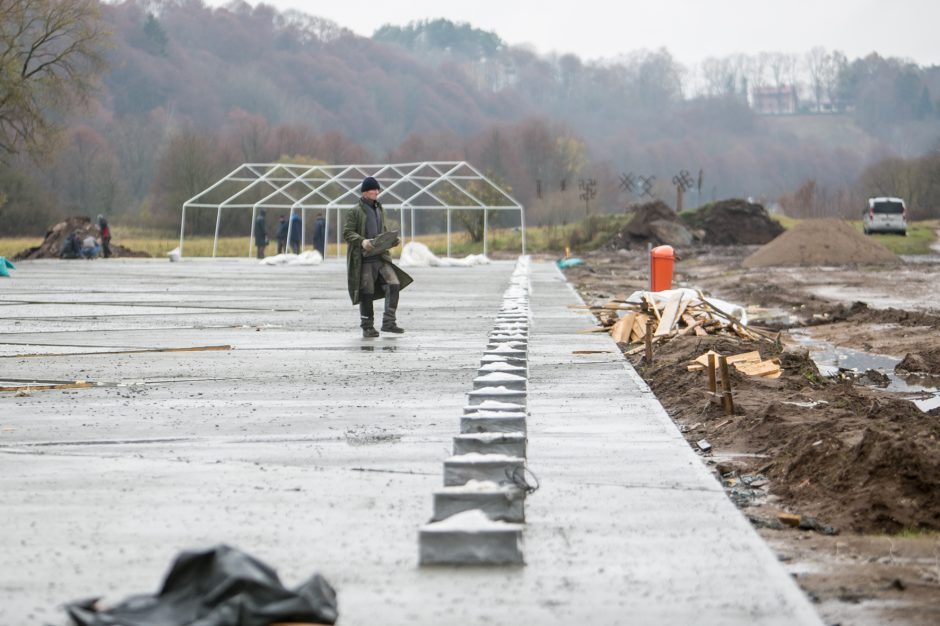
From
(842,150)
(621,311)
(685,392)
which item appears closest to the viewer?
(685,392)

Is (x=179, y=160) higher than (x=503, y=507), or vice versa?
(x=179, y=160)

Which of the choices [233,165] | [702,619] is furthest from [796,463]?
[233,165]

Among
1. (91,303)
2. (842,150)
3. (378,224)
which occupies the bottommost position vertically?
(91,303)

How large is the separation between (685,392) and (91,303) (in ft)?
43.4

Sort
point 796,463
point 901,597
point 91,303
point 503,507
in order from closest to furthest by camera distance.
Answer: point 901,597 → point 503,507 → point 796,463 → point 91,303

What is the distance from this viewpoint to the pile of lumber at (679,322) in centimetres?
1442

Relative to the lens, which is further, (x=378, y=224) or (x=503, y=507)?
(x=378, y=224)

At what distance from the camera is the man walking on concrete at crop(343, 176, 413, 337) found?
1491cm

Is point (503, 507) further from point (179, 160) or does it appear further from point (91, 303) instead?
point (179, 160)

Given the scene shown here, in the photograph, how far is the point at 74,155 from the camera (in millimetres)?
109875

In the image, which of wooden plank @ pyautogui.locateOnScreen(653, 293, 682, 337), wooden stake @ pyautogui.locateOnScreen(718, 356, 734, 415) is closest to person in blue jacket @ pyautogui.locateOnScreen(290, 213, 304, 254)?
wooden plank @ pyautogui.locateOnScreen(653, 293, 682, 337)

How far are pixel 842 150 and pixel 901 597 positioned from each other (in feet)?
557

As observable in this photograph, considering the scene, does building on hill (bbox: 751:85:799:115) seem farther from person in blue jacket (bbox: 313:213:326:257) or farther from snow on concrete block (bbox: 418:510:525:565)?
snow on concrete block (bbox: 418:510:525:565)

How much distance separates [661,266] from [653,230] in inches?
1563
